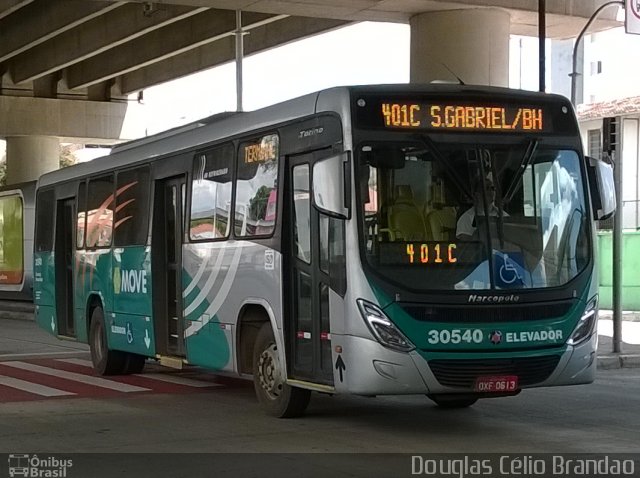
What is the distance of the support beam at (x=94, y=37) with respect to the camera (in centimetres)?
3309

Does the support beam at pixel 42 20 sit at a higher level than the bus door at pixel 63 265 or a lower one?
higher

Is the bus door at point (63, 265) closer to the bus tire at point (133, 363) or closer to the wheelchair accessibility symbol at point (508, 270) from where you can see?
the bus tire at point (133, 363)

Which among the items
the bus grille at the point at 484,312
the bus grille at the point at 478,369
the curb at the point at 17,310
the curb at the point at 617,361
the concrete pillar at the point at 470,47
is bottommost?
the curb at the point at 17,310

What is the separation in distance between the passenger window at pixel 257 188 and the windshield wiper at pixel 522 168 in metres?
2.40

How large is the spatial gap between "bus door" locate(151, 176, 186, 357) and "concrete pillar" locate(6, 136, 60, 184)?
39.2m

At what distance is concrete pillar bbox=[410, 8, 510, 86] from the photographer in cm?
2431

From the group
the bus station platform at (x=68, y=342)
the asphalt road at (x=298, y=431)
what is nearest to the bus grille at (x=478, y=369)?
the asphalt road at (x=298, y=431)

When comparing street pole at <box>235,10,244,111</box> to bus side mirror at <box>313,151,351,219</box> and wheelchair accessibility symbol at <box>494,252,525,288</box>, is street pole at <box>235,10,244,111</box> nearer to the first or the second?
bus side mirror at <box>313,151,351,219</box>

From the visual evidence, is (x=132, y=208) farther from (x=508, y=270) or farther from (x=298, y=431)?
(x=508, y=270)

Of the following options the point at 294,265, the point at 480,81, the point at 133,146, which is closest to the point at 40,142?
the point at 480,81

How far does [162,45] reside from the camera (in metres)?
38.3

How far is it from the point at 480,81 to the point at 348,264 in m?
14.4
